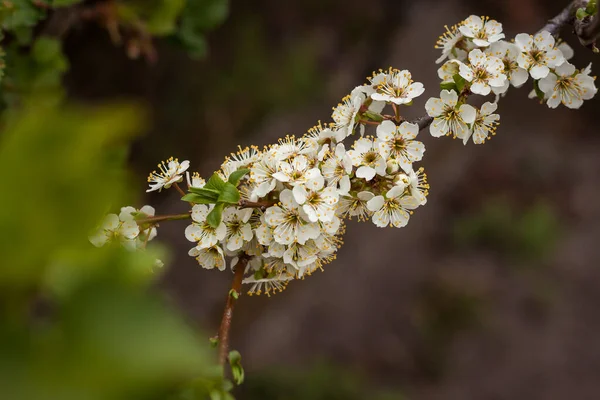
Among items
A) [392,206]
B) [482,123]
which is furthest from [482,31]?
[392,206]

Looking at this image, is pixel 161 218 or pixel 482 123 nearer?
pixel 161 218

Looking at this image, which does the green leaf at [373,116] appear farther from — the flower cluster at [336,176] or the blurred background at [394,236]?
the blurred background at [394,236]

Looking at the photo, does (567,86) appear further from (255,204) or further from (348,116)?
(255,204)

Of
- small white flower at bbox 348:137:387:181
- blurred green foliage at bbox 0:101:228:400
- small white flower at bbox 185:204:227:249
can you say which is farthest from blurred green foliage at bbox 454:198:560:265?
blurred green foliage at bbox 0:101:228:400

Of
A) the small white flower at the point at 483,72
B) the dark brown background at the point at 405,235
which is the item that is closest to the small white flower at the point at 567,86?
the small white flower at the point at 483,72

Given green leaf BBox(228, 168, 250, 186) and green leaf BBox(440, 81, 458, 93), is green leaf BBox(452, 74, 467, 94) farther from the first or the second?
green leaf BBox(228, 168, 250, 186)

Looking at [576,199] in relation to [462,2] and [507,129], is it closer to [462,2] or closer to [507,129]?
[507,129]
